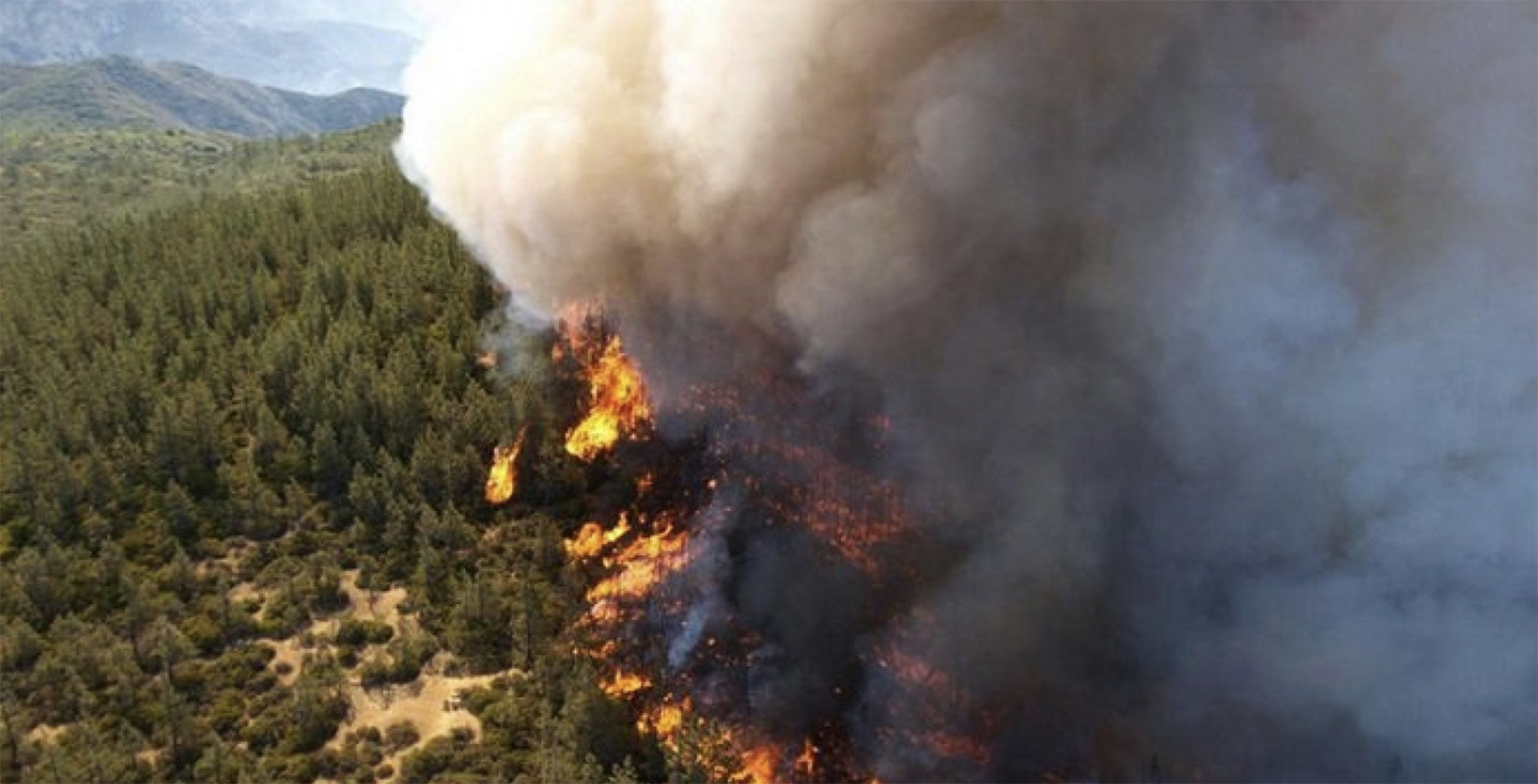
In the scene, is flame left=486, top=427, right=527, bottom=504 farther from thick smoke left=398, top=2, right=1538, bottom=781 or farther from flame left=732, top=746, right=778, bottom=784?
flame left=732, top=746, right=778, bottom=784

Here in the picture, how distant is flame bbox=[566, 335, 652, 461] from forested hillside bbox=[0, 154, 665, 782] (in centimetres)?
190

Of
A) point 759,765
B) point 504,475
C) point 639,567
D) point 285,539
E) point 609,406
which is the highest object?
point 609,406

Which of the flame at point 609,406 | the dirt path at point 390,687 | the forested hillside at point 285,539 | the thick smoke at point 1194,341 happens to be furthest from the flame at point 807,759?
the flame at point 609,406

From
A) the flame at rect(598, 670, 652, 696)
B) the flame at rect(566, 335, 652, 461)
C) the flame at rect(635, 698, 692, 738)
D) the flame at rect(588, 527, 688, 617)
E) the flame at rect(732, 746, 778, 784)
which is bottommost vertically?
the flame at rect(732, 746, 778, 784)

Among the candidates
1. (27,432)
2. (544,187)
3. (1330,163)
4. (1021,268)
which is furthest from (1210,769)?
(27,432)

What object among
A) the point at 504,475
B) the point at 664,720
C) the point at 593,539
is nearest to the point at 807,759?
the point at 664,720

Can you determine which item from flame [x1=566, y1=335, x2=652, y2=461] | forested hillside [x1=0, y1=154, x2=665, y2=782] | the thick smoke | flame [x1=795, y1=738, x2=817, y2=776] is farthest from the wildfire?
the thick smoke

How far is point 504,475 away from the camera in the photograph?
73.4 metres

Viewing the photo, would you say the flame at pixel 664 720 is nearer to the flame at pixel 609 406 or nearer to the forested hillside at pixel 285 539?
the forested hillside at pixel 285 539

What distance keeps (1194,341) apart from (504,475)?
43691 millimetres

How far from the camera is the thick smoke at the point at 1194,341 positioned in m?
46.9

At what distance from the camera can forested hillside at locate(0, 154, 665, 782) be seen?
170ft

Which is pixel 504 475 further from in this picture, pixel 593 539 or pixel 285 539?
pixel 285 539

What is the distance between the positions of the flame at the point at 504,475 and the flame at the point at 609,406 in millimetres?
3341
